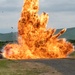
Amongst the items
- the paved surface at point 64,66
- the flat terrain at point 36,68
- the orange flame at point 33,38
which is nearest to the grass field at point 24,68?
the flat terrain at point 36,68

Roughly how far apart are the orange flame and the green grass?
52.4 feet

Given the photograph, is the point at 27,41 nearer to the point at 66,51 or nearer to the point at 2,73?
the point at 66,51

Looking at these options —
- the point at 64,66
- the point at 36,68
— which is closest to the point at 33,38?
the point at 64,66

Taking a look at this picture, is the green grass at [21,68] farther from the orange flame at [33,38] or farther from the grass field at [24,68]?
the orange flame at [33,38]

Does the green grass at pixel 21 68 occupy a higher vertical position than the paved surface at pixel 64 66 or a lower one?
higher

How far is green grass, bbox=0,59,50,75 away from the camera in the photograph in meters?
40.0

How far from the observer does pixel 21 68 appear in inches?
1678

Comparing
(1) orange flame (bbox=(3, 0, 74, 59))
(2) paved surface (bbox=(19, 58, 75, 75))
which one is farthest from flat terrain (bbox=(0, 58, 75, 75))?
(1) orange flame (bbox=(3, 0, 74, 59))

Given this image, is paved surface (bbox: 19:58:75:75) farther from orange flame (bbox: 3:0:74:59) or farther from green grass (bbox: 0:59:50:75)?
orange flame (bbox: 3:0:74:59)

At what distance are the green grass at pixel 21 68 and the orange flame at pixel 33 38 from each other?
52.4 feet

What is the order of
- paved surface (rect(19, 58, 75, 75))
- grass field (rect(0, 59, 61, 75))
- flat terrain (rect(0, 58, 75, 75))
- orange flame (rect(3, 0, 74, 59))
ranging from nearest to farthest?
1. grass field (rect(0, 59, 61, 75))
2. flat terrain (rect(0, 58, 75, 75))
3. paved surface (rect(19, 58, 75, 75))
4. orange flame (rect(3, 0, 74, 59))

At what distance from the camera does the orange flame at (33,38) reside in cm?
6181

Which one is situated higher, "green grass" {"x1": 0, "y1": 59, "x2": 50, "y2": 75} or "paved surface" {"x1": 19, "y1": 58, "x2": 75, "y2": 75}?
"green grass" {"x1": 0, "y1": 59, "x2": 50, "y2": 75}

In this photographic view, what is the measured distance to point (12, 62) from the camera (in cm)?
4644
